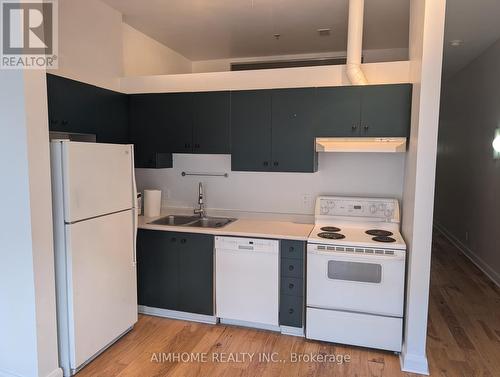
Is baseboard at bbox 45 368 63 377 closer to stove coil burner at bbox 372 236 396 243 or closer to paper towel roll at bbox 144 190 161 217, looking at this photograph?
paper towel roll at bbox 144 190 161 217

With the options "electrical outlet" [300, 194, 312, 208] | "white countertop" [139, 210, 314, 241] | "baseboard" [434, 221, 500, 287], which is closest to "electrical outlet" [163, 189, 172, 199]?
"white countertop" [139, 210, 314, 241]

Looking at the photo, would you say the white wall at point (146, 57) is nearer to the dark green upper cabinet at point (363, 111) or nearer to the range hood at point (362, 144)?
the dark green upper cabinet at point (363, 111)

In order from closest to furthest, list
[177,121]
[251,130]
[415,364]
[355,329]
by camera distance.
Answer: [415,364] → [355,329] → [251,130] → [177,121]

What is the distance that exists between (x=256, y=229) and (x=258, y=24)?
2.03m

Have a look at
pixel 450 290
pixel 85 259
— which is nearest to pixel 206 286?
pixel 85 259

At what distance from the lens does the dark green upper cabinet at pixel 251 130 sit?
3.33 meters

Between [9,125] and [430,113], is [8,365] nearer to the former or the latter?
[9,125]

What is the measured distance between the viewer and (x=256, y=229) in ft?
10.7

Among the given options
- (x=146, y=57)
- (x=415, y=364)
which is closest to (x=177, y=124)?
(x=146, y=57)

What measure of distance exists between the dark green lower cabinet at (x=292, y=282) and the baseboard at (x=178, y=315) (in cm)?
69

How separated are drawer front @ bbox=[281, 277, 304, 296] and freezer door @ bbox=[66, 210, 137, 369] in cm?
127

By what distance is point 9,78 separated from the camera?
2.25m

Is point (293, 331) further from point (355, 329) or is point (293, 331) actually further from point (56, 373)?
point (56, 373)

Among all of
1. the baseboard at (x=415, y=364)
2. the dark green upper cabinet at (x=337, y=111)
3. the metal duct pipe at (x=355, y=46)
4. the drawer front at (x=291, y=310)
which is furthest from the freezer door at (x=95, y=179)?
the baseboard at (x=415, y=364)
